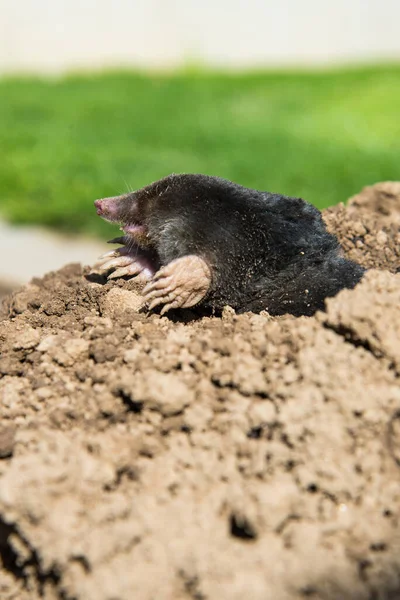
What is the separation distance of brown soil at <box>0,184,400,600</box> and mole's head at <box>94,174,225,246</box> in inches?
24.5

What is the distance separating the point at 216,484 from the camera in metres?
1.64

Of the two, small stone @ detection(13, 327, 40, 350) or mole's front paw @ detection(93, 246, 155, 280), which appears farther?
mole's front paw @ detection(93, 246, 155, 280)

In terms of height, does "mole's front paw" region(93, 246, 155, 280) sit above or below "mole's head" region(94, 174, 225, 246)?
below

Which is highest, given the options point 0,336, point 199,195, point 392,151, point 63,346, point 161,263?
point 392,151

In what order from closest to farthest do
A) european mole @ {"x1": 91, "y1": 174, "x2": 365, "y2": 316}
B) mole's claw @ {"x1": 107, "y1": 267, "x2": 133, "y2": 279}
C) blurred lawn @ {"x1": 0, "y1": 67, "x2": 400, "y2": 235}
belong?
european mole @ {"x1": 91, "y1": 174, "x2": 365, "y2": 316} → mole's claw @ {"x1": 107, "y1": 267, "x2": 133, "y2": 279} → blurred lawn @ {"x1": 0, "y1": 67, "x2": 400, "y2": 235}

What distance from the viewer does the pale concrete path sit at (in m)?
5.32

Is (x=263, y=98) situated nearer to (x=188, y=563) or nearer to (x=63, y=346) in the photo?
(x=63, y=346)

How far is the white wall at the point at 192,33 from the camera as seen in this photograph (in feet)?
36.3

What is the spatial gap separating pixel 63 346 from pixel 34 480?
0.53m

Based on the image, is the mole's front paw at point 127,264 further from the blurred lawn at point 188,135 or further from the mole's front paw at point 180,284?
the blurred lawn at point 188,135

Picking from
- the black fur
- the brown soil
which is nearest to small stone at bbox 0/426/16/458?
the brown soil

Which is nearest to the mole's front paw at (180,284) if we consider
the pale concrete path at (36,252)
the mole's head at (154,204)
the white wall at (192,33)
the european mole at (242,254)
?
the european mole at (242,254)

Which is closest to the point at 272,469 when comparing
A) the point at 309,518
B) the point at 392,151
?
the point at 309,518

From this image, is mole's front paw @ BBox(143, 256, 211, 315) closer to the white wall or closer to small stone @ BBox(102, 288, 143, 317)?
small stone @ BBox(102, 288, 143, 317)
